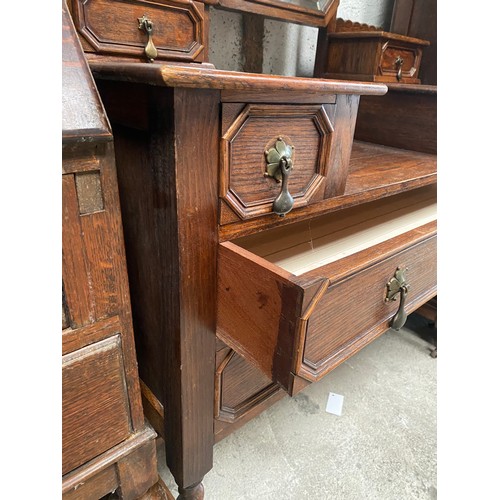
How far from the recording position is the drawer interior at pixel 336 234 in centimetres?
63

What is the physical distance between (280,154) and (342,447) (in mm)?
757

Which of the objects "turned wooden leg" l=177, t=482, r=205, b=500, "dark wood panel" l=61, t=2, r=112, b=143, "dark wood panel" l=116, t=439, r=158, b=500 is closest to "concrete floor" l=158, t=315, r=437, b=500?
"turned wooden leg" l=177, t=482, r=205, b=500

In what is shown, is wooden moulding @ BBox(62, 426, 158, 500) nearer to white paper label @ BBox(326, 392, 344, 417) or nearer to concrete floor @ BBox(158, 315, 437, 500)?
concrete floor @ BBox(158, 315, 437, 500)

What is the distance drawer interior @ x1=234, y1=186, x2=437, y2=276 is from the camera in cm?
63

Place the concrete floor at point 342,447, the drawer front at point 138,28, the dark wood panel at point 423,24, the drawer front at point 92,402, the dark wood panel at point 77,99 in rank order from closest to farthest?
the dark wood panel at point 77,99, the drawer front at point 92,402, the drawer front at point 138,28, the concrete floor at point 342,447, the dark wood panel at point 423,24

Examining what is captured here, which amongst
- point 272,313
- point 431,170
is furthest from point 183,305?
point 431,170

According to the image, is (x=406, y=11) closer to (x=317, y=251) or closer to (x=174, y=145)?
(x=317, y=251)

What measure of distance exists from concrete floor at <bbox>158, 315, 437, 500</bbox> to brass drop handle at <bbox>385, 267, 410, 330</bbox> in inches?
18.2

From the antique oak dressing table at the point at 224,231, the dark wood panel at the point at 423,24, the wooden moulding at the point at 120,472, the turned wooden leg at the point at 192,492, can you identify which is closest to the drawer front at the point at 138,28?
the antique oak dressing table at the point at 224,231

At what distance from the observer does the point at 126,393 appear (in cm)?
51

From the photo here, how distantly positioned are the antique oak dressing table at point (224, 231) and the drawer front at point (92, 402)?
89mm

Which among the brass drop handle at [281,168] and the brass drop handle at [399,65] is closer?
the brass drop handle at [281,168]

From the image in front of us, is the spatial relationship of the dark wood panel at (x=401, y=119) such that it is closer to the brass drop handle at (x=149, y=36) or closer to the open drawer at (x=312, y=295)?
the open drawer at (x=312, y=295)

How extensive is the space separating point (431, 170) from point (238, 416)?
626 mm
